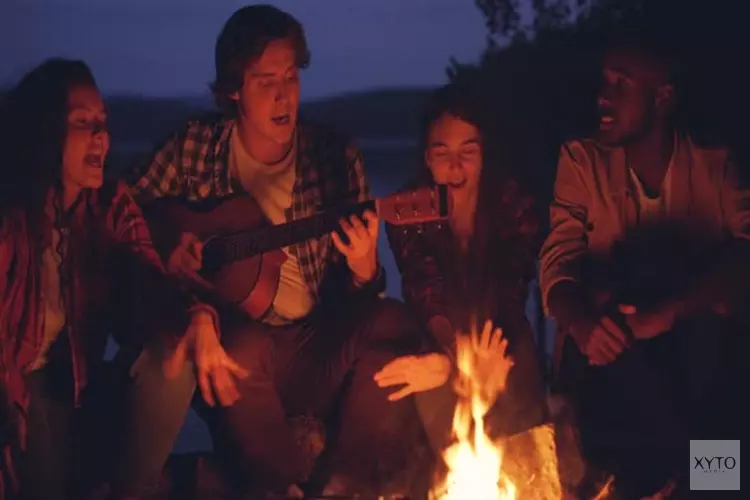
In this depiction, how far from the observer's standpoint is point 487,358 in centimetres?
434

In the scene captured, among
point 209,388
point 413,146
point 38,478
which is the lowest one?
point 38,478

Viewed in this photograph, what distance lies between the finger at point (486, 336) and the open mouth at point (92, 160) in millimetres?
1446

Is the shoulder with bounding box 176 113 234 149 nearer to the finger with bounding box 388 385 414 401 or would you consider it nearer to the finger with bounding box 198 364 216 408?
the finger with bounding box 198 364 216 408

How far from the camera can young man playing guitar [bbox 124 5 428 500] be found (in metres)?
4.07

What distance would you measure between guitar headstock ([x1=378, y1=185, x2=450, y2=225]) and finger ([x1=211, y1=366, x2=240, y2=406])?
28.8 inches

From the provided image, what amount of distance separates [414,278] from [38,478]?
1.43 meters

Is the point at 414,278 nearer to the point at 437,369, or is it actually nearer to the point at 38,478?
the point at 437,369

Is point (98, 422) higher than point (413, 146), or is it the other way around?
point (413, 146)

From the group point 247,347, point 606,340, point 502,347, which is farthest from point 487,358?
point 247,347

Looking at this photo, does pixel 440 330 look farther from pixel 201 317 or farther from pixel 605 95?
pixel 605 95

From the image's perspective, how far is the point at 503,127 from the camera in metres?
4.51

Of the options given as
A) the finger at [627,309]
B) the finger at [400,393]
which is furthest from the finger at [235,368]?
the finger at [627,309]

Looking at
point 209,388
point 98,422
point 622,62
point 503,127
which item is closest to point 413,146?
point 503,127

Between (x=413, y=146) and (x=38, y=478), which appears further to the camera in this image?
(x=413, y=146)
